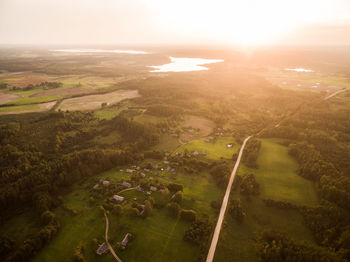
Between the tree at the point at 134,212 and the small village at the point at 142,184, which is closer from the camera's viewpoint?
the tree at the point at 134,212

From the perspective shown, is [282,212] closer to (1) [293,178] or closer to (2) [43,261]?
(1) [293,178]

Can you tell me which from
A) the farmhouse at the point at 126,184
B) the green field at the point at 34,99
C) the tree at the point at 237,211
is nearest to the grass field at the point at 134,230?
the farmhouse at the point at 126,184

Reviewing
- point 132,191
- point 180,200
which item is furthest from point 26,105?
point 180,200

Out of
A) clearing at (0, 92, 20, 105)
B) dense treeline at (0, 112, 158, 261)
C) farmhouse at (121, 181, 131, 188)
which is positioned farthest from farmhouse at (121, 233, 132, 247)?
clearing at (0, 92, 20, 105)

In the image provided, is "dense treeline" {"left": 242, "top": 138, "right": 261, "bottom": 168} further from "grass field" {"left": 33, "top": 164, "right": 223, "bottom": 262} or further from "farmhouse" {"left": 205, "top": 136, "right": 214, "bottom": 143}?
"grass field" {"left": 33, "top": 164, "right": 223, "bottom": 262}

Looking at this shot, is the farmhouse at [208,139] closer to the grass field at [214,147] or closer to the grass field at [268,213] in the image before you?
the grass field at [214,147]

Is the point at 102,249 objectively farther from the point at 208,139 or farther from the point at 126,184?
the point at 208,139
